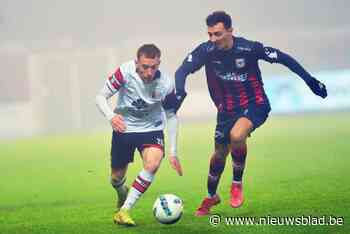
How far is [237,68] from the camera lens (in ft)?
22.1

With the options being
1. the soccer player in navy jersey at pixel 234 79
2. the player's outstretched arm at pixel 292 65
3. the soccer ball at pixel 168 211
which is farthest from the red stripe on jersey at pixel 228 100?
the soccer ball at pixel 168 211

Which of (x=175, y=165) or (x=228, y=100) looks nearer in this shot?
(x=175, y=165)

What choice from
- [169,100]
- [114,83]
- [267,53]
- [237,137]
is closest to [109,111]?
[114,83]

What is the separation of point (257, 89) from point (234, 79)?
0.86 feet

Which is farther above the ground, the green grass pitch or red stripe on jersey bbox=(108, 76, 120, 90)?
red stripe on jersey bbox=(108, 76, 120, 90)

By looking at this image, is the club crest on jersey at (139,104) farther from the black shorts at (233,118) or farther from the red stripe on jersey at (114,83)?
the black shorts at (233,118)

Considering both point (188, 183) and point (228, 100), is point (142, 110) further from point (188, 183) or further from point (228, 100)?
point (188, 183)

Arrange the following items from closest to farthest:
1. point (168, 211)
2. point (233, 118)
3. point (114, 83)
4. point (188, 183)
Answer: point (168, 211)
point (114, 83)
point (233, 118)
point (188, 183)

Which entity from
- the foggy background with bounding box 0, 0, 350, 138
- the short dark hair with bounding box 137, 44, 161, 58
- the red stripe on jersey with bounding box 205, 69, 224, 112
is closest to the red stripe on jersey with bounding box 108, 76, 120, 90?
the short dark hair with bounding box 137, 44, 161, 58

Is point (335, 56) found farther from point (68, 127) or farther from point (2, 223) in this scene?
point (2, 223)

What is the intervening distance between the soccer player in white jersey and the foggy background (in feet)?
45.6

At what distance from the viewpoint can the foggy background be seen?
21312 mm

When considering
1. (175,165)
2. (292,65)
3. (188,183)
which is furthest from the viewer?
(188,183)

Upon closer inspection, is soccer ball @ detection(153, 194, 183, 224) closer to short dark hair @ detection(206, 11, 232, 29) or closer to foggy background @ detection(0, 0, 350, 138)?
short dark hair @ detection(206, 11, 232, 29)
